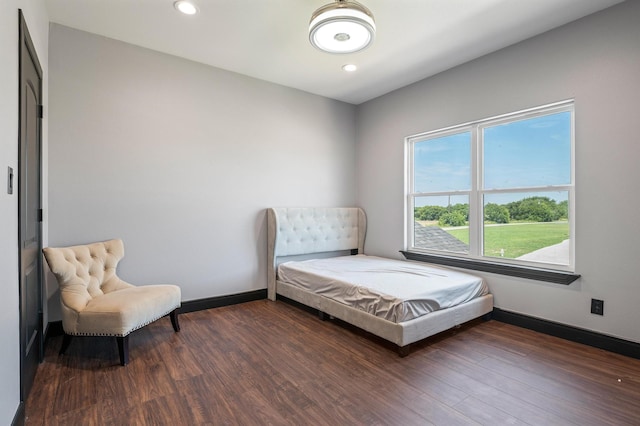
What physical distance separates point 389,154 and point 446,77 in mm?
1184

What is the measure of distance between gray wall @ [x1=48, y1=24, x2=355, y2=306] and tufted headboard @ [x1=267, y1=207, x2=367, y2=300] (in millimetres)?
173

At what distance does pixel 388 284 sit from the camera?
297 cm

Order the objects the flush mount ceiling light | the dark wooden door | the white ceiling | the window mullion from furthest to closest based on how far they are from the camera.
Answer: the window mullion < the white ceiling < the flush mount ceiling light < the dark wooden door

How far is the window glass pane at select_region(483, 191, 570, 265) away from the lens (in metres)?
2.97

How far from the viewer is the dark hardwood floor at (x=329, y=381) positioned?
70.8 inches

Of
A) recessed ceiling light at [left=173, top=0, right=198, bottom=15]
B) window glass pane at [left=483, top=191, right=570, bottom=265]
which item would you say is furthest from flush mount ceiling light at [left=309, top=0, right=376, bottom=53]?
window glass pane at [left=483, top=191, right=570, bottom=265]

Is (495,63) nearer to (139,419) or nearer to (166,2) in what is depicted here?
(166,2)

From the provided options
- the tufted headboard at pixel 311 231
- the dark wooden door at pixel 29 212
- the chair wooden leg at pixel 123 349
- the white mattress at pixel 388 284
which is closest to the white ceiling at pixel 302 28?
the dark wooden door at pixel 29 212

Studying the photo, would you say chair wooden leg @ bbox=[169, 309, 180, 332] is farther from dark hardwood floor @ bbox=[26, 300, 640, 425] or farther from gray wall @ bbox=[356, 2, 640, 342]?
gray wall @ bbox=[356, 2, 640, 342]

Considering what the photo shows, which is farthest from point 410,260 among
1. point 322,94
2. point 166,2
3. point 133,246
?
point 166,2

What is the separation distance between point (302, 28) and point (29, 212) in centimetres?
258

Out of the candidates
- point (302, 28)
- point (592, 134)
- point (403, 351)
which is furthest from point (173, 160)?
point (592, 134)

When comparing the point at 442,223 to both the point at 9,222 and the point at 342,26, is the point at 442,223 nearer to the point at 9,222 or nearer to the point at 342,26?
the point at 342,26

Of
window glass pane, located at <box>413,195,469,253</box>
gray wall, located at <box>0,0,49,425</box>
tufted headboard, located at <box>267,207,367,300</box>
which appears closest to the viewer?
gray wall, located at <box>0,0,49,425</box>
